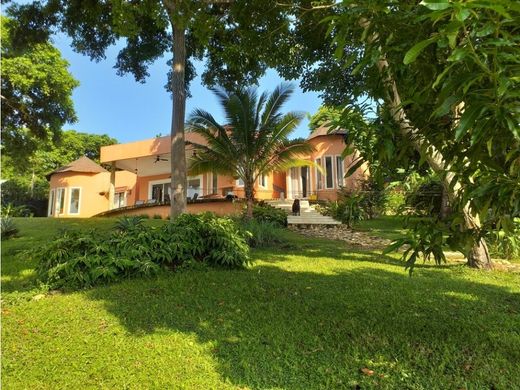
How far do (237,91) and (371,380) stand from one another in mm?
10909

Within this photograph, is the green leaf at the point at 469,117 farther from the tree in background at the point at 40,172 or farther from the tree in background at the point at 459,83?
Result: the tree in background at the point at 40,172

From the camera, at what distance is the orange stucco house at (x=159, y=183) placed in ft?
64.3

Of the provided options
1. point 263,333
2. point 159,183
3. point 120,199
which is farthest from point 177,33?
point 120,199

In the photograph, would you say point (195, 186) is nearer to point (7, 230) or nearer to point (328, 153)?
point (328, 153)

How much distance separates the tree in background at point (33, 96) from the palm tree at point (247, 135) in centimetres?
905

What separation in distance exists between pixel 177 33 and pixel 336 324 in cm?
798

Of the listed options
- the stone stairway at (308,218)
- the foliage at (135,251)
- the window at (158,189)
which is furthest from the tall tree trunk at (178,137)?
the window at (158,189)

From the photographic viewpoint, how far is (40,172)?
36875mm

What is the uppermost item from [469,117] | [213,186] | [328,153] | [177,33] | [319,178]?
[177,33]

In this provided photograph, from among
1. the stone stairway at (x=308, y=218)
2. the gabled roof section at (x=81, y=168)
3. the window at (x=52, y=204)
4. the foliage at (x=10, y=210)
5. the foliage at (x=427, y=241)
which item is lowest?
the foliage at (x=427, y=241)

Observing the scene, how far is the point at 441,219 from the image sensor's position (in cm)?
247

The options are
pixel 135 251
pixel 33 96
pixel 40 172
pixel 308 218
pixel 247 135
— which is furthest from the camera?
pixel 40 172

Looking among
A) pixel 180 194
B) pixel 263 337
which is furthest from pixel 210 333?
pixel 180 194

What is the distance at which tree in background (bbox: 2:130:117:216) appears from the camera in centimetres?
3278
